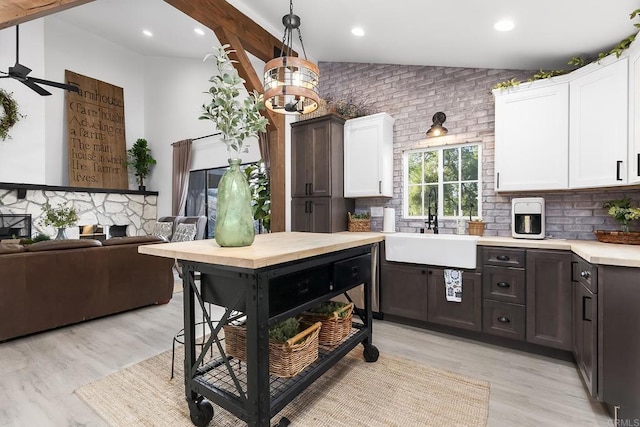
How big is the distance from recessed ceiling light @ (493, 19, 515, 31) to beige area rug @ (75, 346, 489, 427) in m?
2.75

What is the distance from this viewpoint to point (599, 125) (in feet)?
8.11

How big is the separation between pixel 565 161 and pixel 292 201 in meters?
2.94

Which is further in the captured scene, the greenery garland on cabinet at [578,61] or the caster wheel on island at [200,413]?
the greenery garland on cabinet at [578,61]

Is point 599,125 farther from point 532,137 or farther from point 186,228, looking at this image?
point 186,228

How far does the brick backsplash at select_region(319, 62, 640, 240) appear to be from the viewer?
288 cm

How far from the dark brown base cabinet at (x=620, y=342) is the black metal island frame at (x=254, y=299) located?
153cm

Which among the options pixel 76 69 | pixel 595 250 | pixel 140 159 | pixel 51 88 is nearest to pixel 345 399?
pixel 595 250

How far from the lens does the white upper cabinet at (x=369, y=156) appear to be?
3.74 m

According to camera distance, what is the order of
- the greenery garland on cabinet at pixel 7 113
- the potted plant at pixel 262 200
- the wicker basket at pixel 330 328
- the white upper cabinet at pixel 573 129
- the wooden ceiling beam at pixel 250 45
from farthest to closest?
the greenery garland on cabinet at pixel 7 113 < the potted plant at pixel 262 200 < the wooden ceiling beam at pixel 250 45 < the white upper cabinet at pixel 573 129 < the wicker basket at pixel 330 328

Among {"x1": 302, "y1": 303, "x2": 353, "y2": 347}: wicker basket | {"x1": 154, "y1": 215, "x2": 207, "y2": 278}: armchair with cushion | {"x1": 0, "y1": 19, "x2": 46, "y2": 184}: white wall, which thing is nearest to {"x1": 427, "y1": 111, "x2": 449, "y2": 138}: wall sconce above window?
{"x1": 302, "y1": 303, "x2": 353, "y2": 347}: wicker basket

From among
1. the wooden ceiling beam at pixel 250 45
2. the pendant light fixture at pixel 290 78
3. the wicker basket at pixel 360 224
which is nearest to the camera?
the pendant light fixture at pixel 290 78

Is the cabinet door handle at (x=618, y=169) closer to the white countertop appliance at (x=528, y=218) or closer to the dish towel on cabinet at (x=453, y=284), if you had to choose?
the white countertop appliance at (x=528, y=218)

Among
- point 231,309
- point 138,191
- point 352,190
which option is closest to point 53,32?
point 138,191

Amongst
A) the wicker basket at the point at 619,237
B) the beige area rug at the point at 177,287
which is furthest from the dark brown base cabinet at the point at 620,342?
the beige area rug at the point at 177,287
